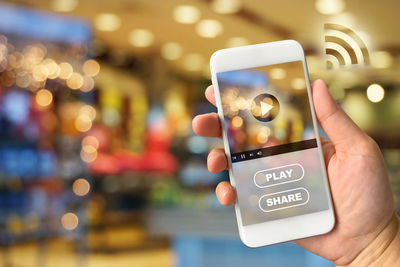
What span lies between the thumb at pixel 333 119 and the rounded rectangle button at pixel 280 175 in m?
0.05

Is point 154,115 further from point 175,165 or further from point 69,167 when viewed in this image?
point 69,167

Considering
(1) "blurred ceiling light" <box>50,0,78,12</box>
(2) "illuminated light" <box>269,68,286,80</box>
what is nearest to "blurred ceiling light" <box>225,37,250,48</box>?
(1) "blurred ceiling light" <box>50,0,78,12</box>

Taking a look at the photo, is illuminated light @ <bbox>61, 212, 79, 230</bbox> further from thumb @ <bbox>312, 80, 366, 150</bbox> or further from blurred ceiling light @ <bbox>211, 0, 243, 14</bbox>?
thumb @ <bbox>312, 80, 366, 150</bbox>

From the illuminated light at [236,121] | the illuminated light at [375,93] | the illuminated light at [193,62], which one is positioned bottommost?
the illuminated light at [193,62]

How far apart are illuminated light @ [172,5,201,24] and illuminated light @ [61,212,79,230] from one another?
48.1 inches

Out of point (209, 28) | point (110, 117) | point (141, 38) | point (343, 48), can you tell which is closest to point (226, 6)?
point (209, 28)

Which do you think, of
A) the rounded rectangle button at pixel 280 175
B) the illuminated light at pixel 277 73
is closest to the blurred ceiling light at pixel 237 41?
the illuminated light at pixel 277 73

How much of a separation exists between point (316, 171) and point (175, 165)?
3555 mm

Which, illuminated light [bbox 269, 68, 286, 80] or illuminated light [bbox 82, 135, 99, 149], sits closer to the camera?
illuminated light [bbox 269, 68, 286, 80]

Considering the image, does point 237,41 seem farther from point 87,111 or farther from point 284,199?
point 284,199

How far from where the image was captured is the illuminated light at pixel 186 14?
2.84 m

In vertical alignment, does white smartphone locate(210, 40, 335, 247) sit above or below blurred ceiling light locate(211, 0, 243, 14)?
above

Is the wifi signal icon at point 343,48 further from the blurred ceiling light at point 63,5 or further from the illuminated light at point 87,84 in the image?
the illuminated light at point 87,84

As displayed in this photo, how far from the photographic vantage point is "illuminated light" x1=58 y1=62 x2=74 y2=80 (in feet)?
10.0
